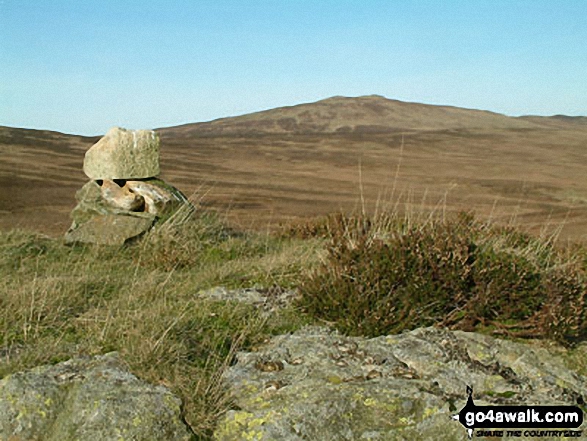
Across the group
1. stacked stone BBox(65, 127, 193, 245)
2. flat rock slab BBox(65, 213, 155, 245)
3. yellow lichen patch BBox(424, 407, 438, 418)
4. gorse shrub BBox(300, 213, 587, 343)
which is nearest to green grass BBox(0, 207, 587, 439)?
gorse shrub BBox(300, 213, 587, 343)

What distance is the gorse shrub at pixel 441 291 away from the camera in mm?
5109

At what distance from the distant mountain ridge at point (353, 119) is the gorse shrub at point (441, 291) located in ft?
228

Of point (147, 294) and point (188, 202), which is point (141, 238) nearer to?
point (188, 202)

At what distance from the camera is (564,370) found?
4570mm

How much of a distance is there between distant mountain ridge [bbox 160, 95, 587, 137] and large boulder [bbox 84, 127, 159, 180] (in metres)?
64.6

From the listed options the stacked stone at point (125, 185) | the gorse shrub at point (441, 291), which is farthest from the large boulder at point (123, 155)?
the gorse shrub at point (441, 291)

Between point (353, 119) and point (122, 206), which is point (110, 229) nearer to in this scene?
point (122, 206)

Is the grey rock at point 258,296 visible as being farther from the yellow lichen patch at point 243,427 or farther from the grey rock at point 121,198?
the grey rock at point 121,198

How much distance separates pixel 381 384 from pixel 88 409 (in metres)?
1.76

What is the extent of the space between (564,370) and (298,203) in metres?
20.4

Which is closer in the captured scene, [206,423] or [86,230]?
[206,423]

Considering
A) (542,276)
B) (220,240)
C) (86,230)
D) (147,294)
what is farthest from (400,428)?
(86,230)

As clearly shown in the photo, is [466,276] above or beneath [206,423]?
above

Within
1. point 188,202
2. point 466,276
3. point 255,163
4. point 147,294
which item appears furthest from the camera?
point 255,163
